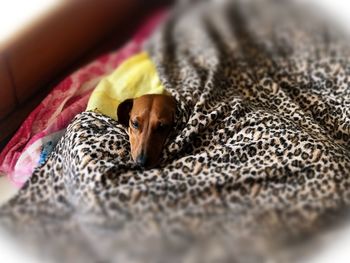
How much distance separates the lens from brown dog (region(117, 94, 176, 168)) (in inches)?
57.6

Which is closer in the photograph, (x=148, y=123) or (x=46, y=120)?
(x=148, y=123)

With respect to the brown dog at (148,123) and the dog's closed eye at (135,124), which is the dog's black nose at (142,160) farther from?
the dog's closed eye at (135,124)

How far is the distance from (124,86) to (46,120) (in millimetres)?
339

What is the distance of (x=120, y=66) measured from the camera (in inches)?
78.1

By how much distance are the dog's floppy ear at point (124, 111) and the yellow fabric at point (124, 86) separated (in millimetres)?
32

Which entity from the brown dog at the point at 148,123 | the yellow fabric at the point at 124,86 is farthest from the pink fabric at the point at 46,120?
the brown dog at the point at 148,123

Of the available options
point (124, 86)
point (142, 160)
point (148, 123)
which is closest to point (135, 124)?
point (148, 123)

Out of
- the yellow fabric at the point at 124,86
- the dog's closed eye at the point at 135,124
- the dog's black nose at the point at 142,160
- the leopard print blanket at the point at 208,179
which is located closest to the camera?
the leopard print blanket at the point at 208,179

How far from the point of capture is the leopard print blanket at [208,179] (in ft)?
4.10

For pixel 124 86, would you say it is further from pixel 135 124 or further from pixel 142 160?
pixel 142 160

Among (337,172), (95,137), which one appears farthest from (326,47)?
(95,137)

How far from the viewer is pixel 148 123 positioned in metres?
1.54

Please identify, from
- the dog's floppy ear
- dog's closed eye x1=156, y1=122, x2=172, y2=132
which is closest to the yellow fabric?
the dog's floppy ear

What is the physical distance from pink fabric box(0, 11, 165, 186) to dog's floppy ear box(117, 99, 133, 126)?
0.53ft
